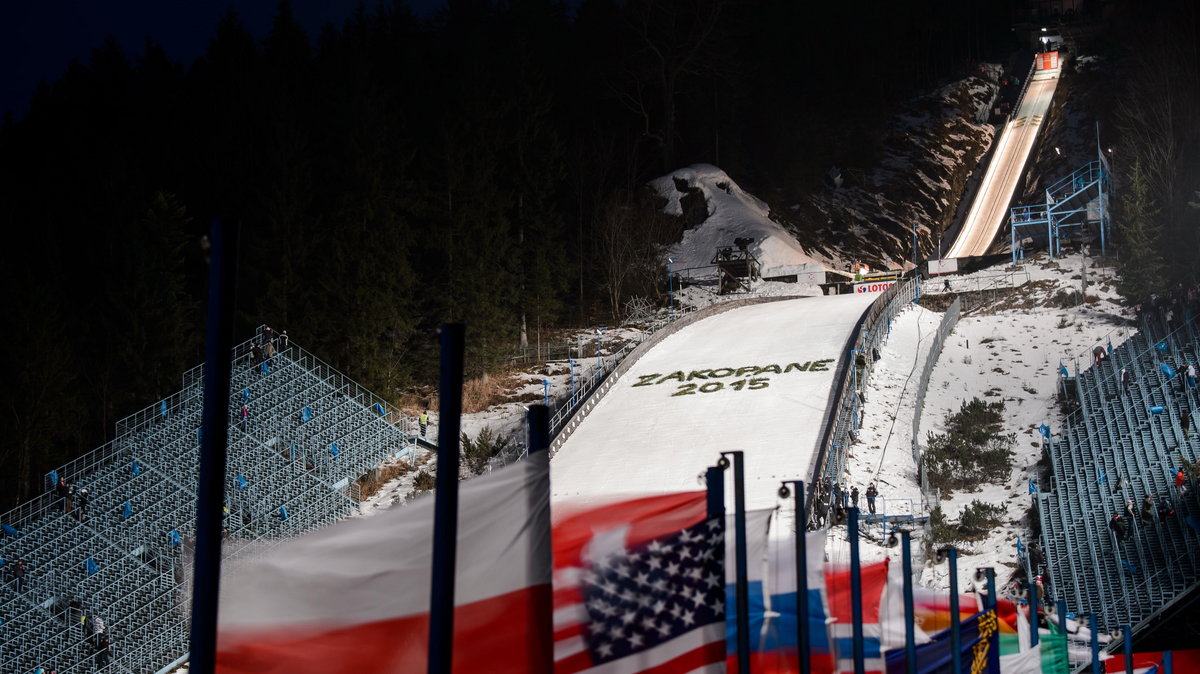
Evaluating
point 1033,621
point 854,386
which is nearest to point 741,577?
point 1033,621

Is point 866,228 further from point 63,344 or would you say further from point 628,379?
point 63,344

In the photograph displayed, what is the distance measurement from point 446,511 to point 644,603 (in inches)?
113

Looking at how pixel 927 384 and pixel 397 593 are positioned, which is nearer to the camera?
pixel 397 593

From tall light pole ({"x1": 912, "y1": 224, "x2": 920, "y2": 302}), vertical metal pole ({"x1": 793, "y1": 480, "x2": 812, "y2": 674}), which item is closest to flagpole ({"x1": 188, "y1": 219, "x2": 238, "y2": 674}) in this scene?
vertical metal pole ({"x1": 793, "y1": 480, "x2": 812, "y2": 674})

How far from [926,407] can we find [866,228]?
3811 cm

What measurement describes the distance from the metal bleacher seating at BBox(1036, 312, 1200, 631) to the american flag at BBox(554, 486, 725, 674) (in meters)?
14.9

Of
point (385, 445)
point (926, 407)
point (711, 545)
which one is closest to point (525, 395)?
point (385, 445)

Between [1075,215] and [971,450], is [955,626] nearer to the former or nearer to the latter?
[971,450]

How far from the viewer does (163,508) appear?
31.1 m

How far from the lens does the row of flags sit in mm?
6629

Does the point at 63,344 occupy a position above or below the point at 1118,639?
above

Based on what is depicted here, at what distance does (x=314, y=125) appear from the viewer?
166 feet

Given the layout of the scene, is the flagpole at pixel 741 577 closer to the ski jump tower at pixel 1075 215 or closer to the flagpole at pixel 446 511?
the flagpole at pixel 446 511

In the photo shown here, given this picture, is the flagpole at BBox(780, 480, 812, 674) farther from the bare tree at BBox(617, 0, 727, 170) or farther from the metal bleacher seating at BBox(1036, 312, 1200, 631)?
the bare tree at BBox(617, 0, 727, 170)
